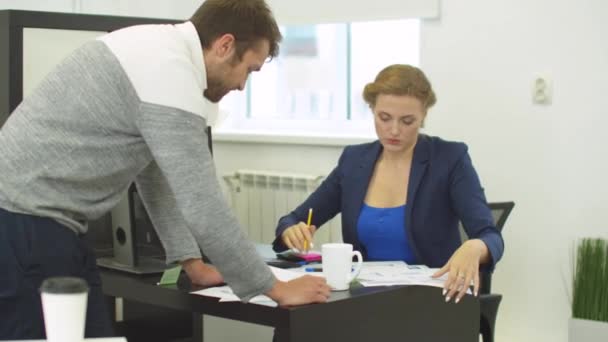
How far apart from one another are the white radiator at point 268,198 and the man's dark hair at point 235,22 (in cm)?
215

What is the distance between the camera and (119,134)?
1706 millimetres

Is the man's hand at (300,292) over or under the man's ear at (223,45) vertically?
under

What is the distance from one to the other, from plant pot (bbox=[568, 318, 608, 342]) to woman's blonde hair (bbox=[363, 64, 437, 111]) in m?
1.09

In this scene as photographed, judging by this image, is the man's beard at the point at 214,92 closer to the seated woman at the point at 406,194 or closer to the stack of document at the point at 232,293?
the stack of document at the point at 232,293

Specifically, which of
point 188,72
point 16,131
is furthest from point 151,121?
point 16,131

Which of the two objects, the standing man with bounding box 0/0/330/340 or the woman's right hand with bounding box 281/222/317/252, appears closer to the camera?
the standing man with bounding box 0/0/330/340

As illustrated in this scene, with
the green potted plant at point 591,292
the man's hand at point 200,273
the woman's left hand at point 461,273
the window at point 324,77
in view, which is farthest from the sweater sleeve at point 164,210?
the window at point 324,77

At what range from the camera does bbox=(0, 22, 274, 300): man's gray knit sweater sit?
165 cm

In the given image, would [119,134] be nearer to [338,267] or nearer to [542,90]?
[338,267]

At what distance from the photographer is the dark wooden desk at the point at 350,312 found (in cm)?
179

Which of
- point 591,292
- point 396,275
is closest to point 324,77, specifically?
point 591,292

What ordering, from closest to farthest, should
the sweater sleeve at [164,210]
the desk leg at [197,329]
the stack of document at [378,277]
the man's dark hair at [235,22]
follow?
the man's dark hair at [235,22] → the stack of document at [378,277] → the sweater sleeve at [164,210] → the desk leg at [197,329]

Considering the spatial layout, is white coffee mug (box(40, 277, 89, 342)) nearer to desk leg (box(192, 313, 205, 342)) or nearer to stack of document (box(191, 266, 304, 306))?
stack of document (box(191, 266, 304, 306))

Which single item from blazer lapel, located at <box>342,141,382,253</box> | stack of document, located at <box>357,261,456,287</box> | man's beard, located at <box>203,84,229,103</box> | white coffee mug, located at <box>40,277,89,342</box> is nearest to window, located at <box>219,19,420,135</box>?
blazer lapel, located at <box>342,141,382,253</box>
